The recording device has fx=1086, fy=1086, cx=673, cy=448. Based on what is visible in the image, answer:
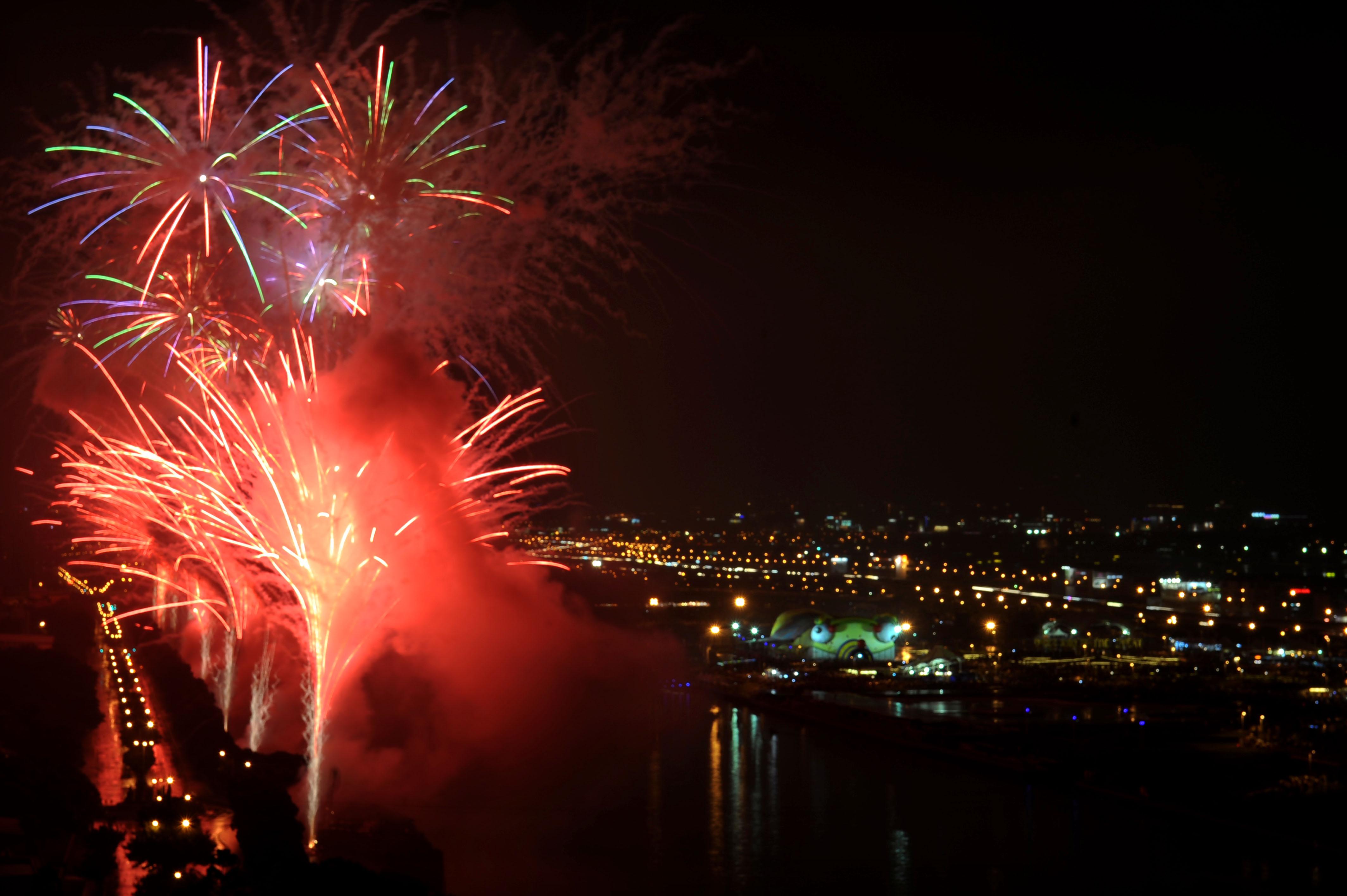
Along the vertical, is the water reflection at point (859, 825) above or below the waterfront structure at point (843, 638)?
below

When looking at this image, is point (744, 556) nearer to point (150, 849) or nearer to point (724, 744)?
point (724, 744)

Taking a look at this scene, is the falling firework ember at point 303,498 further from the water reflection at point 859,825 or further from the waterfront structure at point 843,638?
the waterfront structure at point 843,638

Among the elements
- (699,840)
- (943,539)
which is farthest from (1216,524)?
(699,840)

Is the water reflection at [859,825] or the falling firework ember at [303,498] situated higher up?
the falling firework ember at [303,498]

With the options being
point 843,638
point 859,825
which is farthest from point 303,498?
point 843,638

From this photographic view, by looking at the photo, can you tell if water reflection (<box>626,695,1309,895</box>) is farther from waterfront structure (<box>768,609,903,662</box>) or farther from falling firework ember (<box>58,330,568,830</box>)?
Answer: waterfront structure (<box>768,609,903,662</box>)

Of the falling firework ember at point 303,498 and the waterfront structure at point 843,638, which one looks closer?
the falling firework ember at point 303,498

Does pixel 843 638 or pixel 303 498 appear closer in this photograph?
pixel 303 498

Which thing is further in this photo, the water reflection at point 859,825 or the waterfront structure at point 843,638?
the waterfront structure at point 843,638

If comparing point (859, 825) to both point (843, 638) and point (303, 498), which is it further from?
point (843, 638)

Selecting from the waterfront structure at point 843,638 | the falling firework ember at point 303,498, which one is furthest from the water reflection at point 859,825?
the waterfront structure at point 843,638

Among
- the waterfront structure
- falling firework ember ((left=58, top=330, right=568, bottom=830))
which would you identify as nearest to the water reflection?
falling firework ember ((left=58, top=330, right=568, bottom=830))
